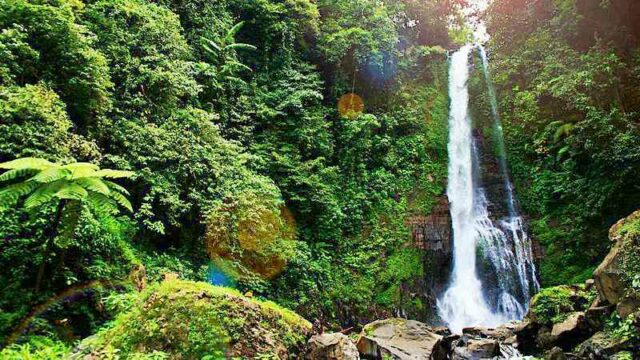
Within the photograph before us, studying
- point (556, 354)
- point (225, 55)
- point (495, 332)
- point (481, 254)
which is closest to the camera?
point (556, 354)

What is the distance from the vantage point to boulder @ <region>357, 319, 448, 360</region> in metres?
8.51

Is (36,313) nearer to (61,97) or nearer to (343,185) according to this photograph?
(61,97)

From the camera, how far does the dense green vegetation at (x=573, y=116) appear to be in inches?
499

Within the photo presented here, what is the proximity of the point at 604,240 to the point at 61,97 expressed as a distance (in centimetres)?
1676

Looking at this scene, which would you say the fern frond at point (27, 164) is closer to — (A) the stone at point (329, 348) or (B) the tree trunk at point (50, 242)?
(B) the tree trunk at point (50, 242)

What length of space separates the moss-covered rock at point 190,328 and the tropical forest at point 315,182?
0.03 metres

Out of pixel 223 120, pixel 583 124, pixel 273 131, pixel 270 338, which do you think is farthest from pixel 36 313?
pixel 583 124

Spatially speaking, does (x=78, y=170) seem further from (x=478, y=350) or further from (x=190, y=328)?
(x=478, y=350)

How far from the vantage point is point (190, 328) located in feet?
15.4

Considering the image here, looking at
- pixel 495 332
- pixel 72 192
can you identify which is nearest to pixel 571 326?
pixel 495 332

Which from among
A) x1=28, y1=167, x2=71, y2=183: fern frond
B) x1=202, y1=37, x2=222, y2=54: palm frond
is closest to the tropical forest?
x1=28, y1=167, x2=71, y2=183: fern frond

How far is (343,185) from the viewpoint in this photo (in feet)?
58.4

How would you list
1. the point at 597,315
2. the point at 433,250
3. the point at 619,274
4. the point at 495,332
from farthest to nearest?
1. the point at 433,250
2. the point at 495,332
3. the point at 597,315
4. the point at 619,274

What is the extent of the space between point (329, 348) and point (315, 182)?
958cm
